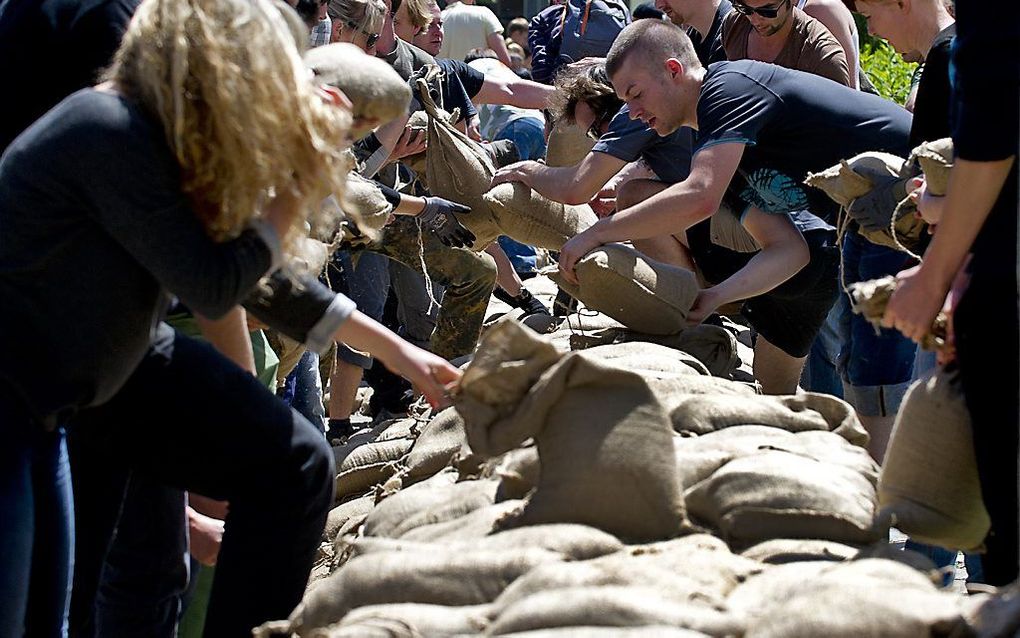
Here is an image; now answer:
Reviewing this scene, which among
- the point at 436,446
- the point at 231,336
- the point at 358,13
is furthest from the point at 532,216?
the point at 231,336

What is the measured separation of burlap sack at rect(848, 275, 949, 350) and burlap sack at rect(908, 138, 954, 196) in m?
0.51

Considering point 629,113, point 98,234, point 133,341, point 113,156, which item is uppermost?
point 113,156

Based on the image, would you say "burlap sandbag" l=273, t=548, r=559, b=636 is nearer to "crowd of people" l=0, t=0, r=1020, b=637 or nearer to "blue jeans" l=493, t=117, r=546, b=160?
"crowd of people" l=0, t=0, r=1020, b=637

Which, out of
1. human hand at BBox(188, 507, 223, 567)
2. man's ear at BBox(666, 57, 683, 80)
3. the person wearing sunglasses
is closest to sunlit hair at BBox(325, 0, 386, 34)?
the person wearing sunglasses

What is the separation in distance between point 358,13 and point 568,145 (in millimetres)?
1232

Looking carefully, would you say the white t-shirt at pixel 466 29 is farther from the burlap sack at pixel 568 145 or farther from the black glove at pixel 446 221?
the black glove at pixel 446 221

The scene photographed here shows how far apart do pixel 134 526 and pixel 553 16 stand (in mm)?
5638

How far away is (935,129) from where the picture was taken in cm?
366

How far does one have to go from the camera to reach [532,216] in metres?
5.45

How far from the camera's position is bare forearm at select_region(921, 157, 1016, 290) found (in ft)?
8.07

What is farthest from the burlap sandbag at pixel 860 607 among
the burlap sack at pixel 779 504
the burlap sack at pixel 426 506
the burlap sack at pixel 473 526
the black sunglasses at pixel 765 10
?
the black sunglasses at pixel 765 10

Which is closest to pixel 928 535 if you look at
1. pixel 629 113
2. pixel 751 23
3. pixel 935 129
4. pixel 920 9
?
pixel 935 129

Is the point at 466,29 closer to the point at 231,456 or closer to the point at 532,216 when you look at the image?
the point at 532,216

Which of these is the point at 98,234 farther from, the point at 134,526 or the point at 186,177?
the point at 134,526
